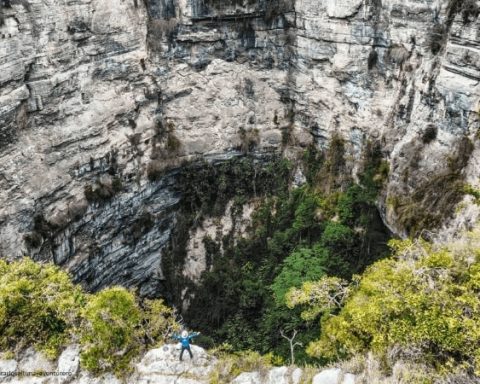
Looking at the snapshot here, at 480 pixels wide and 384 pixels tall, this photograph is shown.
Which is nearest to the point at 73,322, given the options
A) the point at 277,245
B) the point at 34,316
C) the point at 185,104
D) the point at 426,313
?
the point at 34,316

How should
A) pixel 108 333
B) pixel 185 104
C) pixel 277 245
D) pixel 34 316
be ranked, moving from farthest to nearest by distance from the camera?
1. pixel 185 104
2. pixel 277 245
3. pixel 34 316
4. pixel 108 333

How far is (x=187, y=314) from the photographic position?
20438 mm

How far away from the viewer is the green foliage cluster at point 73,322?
9.14m

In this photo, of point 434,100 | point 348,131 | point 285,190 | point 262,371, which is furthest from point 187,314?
point 434,100

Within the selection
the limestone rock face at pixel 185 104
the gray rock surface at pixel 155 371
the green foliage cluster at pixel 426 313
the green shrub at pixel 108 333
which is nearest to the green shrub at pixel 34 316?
the gray rock surface at pixel 155 371

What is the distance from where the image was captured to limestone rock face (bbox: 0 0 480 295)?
1453 cm

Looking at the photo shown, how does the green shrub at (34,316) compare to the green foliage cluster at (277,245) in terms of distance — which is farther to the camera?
the green foliage cluster at (277,245)

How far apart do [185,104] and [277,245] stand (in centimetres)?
719

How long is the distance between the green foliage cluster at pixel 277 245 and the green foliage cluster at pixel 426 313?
654 cm

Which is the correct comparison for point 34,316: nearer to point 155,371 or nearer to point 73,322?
point 73,322

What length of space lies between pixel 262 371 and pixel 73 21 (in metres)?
13.1

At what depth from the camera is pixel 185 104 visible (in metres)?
20.3

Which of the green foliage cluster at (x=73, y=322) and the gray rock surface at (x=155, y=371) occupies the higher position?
the green foliage cluster at (x=73, y=322)

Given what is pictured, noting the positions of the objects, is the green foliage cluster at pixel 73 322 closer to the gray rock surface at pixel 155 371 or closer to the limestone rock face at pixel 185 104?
the gray rock surface at pixel 155 371
